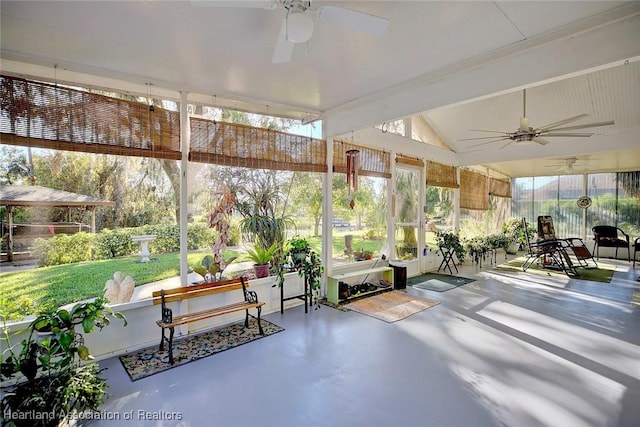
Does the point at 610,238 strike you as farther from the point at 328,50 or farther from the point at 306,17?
the point at 306,17

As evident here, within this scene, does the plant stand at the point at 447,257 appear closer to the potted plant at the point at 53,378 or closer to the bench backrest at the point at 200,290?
the bench backrest at the point at 200,290

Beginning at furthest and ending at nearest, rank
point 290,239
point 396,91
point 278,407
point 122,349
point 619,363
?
point 290,239, point 396,91, point 122,349, point 619,363, point 278,407

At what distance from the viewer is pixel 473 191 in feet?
27.5

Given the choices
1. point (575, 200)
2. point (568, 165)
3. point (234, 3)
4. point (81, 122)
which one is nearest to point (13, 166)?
point (81, 122)

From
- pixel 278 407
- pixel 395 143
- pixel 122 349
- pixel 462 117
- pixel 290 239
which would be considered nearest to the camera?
pixel 278 407

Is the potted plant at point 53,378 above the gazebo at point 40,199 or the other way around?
the other way around

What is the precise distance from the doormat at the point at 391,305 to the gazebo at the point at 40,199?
329 cm

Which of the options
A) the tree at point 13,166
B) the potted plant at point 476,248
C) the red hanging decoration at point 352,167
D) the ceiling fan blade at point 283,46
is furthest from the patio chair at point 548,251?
the tree at point 13,166

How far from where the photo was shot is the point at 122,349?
297cm

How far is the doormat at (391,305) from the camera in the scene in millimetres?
3960

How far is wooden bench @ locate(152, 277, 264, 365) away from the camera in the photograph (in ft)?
9.46

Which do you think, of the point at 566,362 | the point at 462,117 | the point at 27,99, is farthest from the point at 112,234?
the point at 462,117

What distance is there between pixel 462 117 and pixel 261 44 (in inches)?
205

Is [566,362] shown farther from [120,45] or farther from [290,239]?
[120,45]
